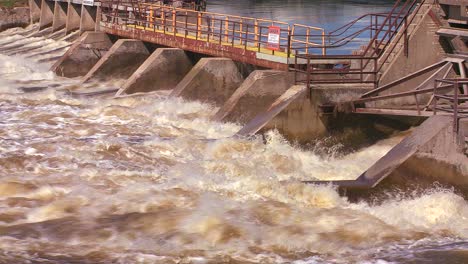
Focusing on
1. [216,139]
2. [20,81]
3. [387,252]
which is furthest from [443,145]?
[20,81]

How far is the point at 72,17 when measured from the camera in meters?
40.7

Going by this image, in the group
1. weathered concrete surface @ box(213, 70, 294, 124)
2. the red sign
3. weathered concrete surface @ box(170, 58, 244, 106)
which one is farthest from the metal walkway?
weathered concrete surface @ box(213, 70, 294, 124)

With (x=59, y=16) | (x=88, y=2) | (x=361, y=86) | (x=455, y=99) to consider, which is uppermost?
(x=455, y=99)

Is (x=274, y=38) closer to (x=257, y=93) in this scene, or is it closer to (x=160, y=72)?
(x=257, y=93)

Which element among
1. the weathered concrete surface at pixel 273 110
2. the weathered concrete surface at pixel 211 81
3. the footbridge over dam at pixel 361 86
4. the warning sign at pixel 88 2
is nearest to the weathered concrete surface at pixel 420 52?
the footbridge over dam at pixel 361 86

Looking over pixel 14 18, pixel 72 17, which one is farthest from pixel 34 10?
pixel 72 17

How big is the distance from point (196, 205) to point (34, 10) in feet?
122

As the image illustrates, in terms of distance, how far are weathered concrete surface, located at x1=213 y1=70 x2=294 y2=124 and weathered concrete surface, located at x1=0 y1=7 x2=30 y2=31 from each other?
3099 centimetres

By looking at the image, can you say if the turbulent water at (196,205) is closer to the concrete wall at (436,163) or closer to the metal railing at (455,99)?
the concrete wall at (436,163)

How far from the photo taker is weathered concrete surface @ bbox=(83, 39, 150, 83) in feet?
93.2

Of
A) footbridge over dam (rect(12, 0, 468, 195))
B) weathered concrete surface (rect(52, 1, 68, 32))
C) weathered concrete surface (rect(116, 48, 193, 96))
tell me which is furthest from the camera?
weathered concrete surface (rect(52, 1, 68, 32))

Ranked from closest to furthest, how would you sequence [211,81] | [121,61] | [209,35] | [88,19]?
[211,81] → [209,35] → [121,61] → [88,19]

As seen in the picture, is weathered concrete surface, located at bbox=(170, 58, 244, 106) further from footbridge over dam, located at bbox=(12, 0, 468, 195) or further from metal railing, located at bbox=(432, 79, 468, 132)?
metal railing, located at bbox=(432, 79, 468, 132)

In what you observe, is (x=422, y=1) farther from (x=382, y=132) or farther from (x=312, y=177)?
(x=312, y=177)
